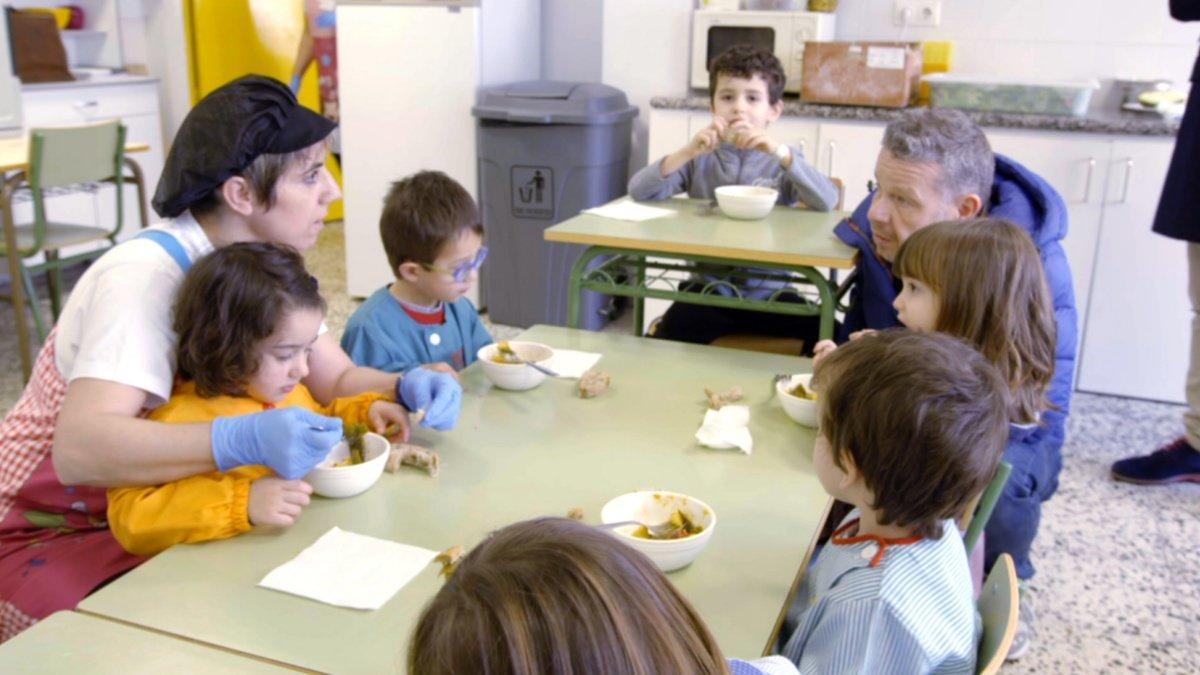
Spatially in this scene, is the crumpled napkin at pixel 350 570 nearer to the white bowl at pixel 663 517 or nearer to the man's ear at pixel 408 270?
the white bowl at pixel 663 517

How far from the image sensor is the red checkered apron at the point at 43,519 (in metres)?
1.32

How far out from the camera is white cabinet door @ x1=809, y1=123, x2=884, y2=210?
3637mm

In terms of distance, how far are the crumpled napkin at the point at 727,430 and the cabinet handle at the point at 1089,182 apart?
236cm

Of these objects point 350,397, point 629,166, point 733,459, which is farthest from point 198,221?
point 629,166

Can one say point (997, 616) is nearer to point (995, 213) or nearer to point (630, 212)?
point (995, 213)

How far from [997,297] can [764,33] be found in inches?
98.2

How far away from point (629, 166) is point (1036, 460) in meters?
2.67

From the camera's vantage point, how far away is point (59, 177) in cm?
345

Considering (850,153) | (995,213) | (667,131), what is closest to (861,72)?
(850,153)

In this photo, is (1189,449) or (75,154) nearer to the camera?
(1189,449)

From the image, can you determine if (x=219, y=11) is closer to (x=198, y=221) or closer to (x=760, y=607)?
(x=198, y=221)

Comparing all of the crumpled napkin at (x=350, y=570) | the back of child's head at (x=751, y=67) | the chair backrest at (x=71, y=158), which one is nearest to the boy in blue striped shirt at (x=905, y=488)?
the crumpled napkin at (x=350, y=570)

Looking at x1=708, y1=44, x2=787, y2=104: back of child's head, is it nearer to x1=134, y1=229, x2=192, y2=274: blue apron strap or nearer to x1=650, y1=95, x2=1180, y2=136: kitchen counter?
x1=650, y1=95, x2=1180, y2=136: kitchen counter

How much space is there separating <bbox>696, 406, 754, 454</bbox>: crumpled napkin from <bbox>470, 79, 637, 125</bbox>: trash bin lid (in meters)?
2.45
